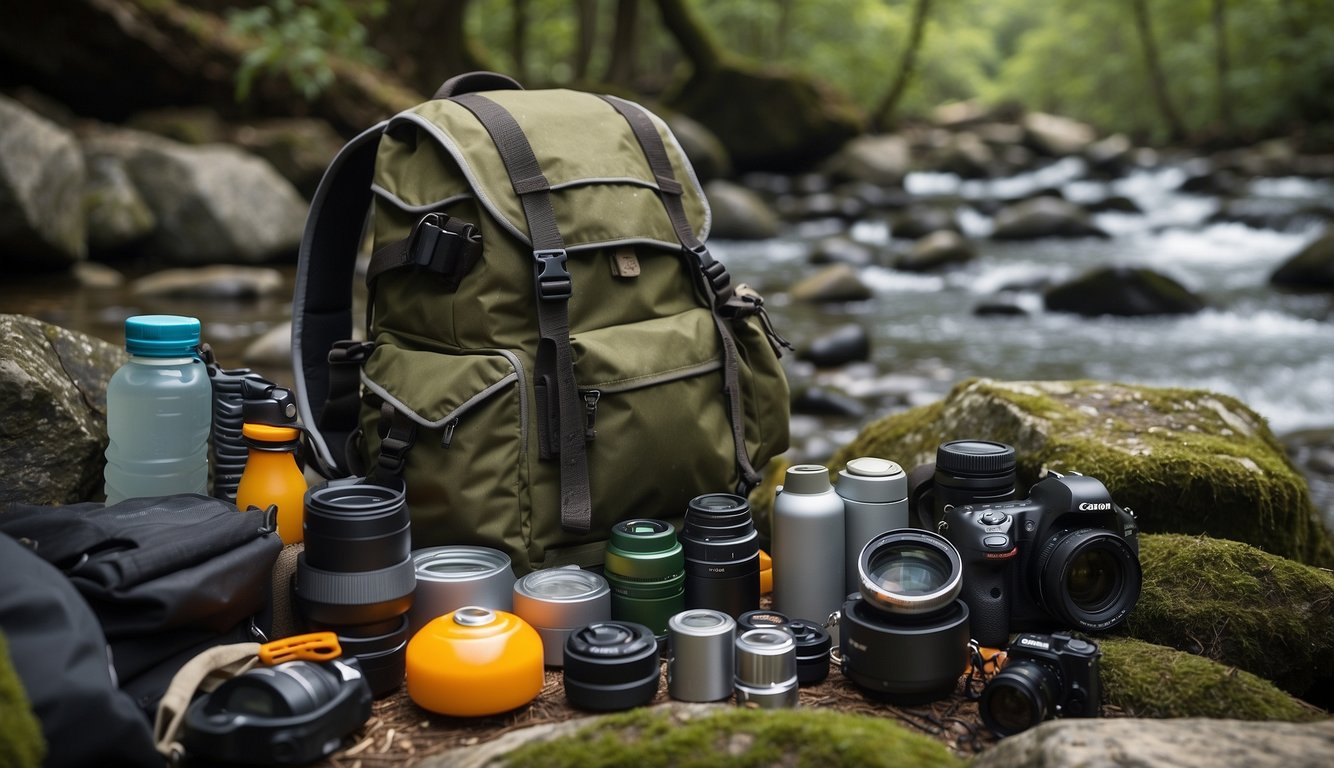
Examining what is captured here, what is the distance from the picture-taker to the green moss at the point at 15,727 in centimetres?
154

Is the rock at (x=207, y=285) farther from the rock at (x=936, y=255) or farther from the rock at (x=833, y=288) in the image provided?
the rock at (x=936, y=255)

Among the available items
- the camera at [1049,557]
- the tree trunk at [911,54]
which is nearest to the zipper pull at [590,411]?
the camera at [1049,557]

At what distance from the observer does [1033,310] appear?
9.05m

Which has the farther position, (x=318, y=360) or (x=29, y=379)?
(x=318, y=360)

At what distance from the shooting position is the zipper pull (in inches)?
101

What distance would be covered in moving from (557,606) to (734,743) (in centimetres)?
63

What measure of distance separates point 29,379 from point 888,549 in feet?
7.04

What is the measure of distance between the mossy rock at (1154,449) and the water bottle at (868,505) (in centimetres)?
80

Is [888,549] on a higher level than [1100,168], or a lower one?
lower

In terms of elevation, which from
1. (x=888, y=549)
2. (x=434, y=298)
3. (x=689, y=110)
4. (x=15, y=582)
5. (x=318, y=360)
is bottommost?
(x=888, y=549)

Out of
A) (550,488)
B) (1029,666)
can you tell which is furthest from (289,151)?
(1029,666)

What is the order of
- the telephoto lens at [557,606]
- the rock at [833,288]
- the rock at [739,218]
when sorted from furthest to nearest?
the rock at [739,218], the rock at [833,288], the telephoto lens at [557,606]

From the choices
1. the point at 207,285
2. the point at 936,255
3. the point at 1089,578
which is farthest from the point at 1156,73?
the point at 1089,578

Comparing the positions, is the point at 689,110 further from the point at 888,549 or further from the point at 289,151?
the point at 888,549
